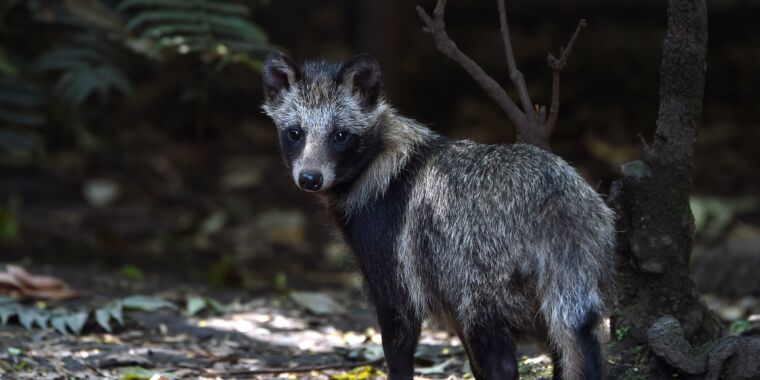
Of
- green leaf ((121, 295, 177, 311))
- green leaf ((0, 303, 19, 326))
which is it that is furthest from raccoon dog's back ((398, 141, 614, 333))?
green leaf ((0, 303, 19, 326))

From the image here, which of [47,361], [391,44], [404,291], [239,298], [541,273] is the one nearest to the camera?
[541,273]

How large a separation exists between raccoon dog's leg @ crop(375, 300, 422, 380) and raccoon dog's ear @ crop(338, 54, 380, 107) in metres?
1.19

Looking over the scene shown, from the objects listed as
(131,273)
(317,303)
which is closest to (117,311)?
(317,303)

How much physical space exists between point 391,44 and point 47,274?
15.8ft

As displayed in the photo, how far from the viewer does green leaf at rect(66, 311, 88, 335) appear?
7.00 metres

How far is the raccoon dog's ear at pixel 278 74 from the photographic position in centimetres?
612

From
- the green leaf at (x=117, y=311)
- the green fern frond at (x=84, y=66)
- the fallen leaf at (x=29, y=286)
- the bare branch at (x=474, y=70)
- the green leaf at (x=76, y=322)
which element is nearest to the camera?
the bare branch at (x=474, y=70)

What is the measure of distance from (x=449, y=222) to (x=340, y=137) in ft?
2.92

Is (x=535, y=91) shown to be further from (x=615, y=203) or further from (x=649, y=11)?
(x=615, y=203)

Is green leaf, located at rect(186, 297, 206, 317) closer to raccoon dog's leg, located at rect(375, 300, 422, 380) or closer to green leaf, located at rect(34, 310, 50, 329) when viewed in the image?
green leaf, located at rect(34, 310, 50, 329)

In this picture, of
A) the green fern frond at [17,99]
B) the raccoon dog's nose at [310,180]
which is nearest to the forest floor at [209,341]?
the raccoon dog's nose at [310,180]

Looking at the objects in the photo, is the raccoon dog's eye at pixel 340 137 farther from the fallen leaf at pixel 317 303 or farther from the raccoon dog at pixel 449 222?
the fallen leaf at pixel 317 303

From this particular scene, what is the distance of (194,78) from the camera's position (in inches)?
372

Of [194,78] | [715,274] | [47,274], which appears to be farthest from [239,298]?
[715,274]
